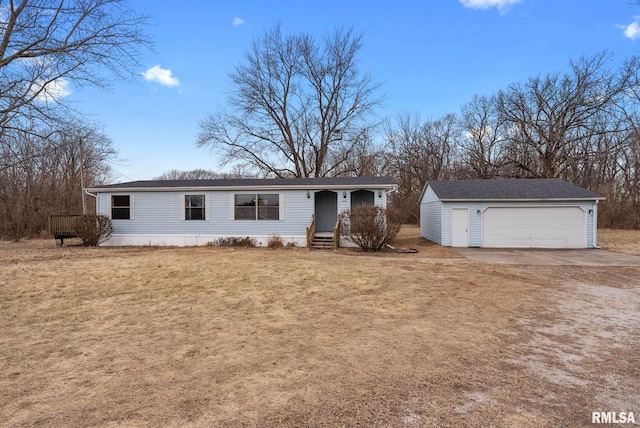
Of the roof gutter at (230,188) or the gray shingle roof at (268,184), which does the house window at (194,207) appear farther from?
the gray shingle roof at (268,184)

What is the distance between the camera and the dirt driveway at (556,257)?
10366 millimetres

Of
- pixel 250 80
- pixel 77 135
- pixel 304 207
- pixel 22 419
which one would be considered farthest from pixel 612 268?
pixel 250 80

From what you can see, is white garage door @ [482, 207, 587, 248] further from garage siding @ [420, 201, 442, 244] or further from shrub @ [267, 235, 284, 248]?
shrub @ [267, 235, 284, 248]

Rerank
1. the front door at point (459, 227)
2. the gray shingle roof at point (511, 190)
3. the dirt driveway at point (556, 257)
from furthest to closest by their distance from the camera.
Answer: the front door at point (459, 227) → the gray shingle roof at point (511, 190) → the dirt driveway at point (556, 257)

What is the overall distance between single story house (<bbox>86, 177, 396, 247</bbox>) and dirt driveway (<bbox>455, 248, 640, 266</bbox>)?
4.46 metres

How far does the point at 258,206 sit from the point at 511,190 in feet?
37.3

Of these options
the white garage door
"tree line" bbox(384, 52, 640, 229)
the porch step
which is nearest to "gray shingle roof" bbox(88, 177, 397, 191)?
the porch step

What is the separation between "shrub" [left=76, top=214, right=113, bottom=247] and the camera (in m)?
14.3

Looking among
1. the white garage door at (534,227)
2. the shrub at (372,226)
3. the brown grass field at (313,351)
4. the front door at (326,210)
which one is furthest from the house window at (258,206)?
the white garage door at (534,227)

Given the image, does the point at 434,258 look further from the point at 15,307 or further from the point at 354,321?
the point at 15,307

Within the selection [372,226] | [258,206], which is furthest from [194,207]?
[372,226]

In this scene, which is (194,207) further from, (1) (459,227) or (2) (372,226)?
(1) (459,227)

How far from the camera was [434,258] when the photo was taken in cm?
1118

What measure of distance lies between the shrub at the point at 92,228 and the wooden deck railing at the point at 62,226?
0.66 m
